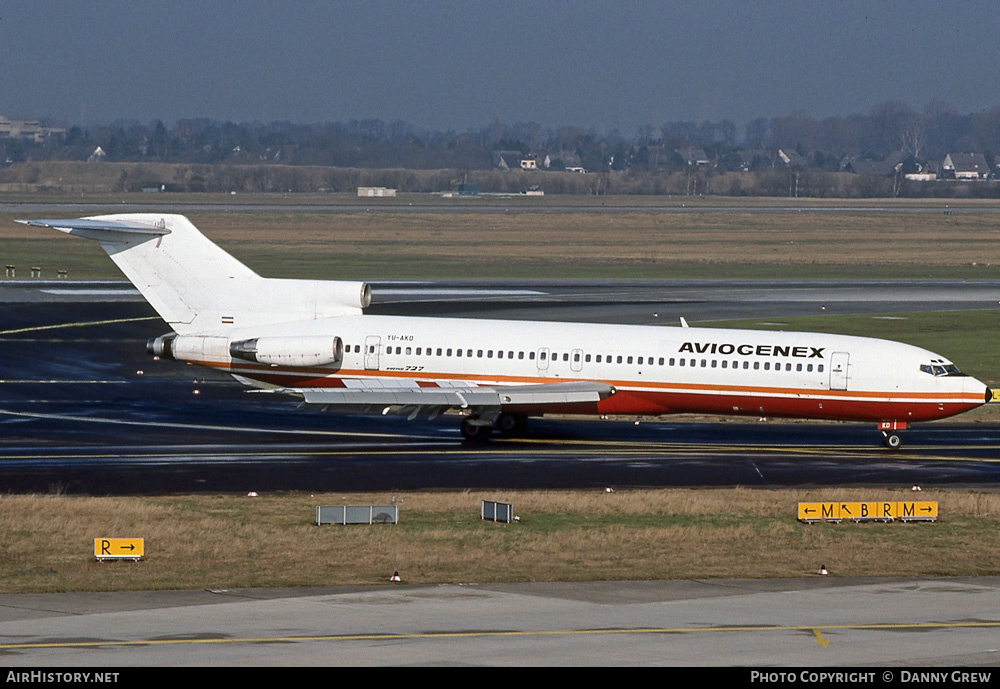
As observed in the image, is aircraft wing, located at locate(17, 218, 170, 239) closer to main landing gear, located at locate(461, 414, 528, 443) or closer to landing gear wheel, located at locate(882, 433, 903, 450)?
main landing gear, located at locate(461, 414, 528, 443)

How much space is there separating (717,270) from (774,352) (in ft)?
206

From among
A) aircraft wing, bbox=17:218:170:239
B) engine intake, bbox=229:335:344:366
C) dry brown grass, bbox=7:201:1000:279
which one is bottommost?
dry brown grass, bbox=7:201:1000:279

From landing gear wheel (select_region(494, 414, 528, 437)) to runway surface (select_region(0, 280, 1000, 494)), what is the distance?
22.9 inches

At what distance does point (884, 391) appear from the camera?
4084cm

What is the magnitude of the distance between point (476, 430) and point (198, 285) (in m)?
9.57

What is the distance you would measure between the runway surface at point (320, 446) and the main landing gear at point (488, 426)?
0.55 meters

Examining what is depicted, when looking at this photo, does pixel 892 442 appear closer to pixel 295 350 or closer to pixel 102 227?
pixel 295 350

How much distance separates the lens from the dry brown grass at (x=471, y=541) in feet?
82.7

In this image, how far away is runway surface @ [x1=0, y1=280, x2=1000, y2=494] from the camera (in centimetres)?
3588

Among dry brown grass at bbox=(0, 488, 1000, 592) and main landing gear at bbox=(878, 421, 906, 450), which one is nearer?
dry brown grass at bbox=(0, 488, 1000, 592)

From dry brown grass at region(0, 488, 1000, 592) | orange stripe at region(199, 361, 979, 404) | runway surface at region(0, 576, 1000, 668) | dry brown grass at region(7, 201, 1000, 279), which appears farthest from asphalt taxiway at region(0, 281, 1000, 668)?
dry brown grass at region(7, 201, 1000, 279)

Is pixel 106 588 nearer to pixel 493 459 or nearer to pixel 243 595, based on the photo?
pixel 243 595

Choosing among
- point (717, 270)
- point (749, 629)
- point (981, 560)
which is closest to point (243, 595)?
point (749, 629)

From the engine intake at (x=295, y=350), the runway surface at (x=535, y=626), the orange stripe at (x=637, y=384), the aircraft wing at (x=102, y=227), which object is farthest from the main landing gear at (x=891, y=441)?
the aircraft wing at (x=102, y=227)
